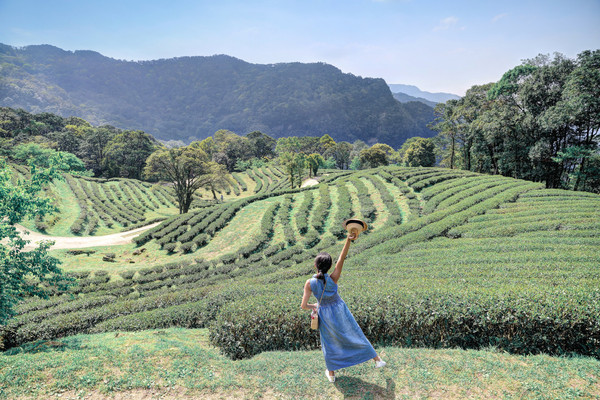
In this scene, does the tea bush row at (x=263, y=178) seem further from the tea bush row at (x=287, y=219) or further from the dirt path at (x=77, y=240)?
the dirt path at (x=77, y=240)

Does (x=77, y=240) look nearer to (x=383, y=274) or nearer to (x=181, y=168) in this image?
(x=181, y=168)

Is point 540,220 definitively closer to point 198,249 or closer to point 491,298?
point 491,298

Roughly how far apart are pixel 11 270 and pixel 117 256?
1691cm

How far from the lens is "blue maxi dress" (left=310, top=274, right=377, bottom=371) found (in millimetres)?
4629

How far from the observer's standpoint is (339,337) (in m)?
4.65

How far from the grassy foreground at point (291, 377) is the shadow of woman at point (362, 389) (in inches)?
0.6

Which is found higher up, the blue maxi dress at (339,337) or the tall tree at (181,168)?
the tall tree at (181,168)

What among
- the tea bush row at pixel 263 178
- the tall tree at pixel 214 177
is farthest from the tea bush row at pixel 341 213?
the tea bush row at pixel 263 178

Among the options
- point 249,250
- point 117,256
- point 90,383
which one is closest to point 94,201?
point 117,256

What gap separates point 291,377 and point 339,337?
120cm

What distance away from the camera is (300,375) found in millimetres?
4941

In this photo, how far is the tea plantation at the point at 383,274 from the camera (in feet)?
19.9

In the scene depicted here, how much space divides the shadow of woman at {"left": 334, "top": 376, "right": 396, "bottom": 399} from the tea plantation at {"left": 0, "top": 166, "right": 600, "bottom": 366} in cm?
183

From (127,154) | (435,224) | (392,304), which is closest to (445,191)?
(435,224)
